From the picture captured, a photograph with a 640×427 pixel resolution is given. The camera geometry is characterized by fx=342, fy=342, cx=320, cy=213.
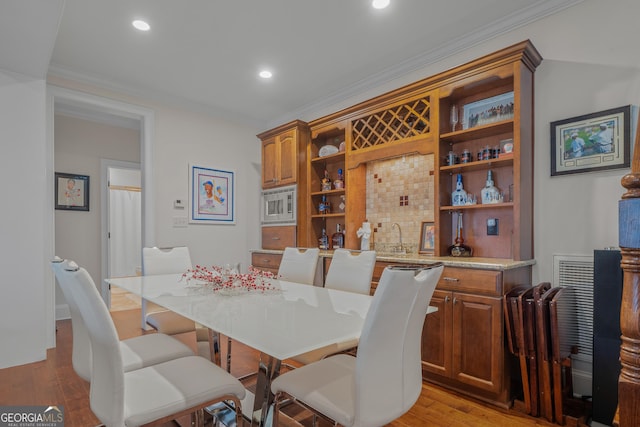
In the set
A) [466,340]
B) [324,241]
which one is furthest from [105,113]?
[466,340]

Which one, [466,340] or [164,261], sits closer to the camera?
[466,340]

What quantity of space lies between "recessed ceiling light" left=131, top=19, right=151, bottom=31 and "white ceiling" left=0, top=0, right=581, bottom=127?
41 millimetres

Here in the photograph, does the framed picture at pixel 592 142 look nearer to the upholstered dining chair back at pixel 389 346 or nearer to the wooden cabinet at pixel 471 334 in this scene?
the wooden cabinet at pixel 471 334

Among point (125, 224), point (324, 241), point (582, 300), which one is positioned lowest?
point (582, 300)

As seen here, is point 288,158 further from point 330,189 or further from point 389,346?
point 389,346

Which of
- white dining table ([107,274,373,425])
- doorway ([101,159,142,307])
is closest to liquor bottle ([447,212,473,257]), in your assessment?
white dining table ([107,274,373,425])

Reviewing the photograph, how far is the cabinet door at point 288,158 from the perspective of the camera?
150 inches

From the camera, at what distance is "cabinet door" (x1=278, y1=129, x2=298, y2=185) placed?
3.82 meters

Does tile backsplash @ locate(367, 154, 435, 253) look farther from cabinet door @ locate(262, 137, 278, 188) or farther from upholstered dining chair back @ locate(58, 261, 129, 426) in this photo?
upholstered dining chair back @ locate(58, 261, 129, 426)

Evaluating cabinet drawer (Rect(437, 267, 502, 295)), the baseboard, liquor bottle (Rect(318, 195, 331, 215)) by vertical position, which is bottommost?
the baseboard

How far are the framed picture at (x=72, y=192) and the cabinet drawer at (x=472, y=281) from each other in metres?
4.34

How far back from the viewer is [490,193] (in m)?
2.55

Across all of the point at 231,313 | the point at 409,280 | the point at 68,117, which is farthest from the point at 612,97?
the point at 68,117

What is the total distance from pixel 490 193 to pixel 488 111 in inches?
25.1
